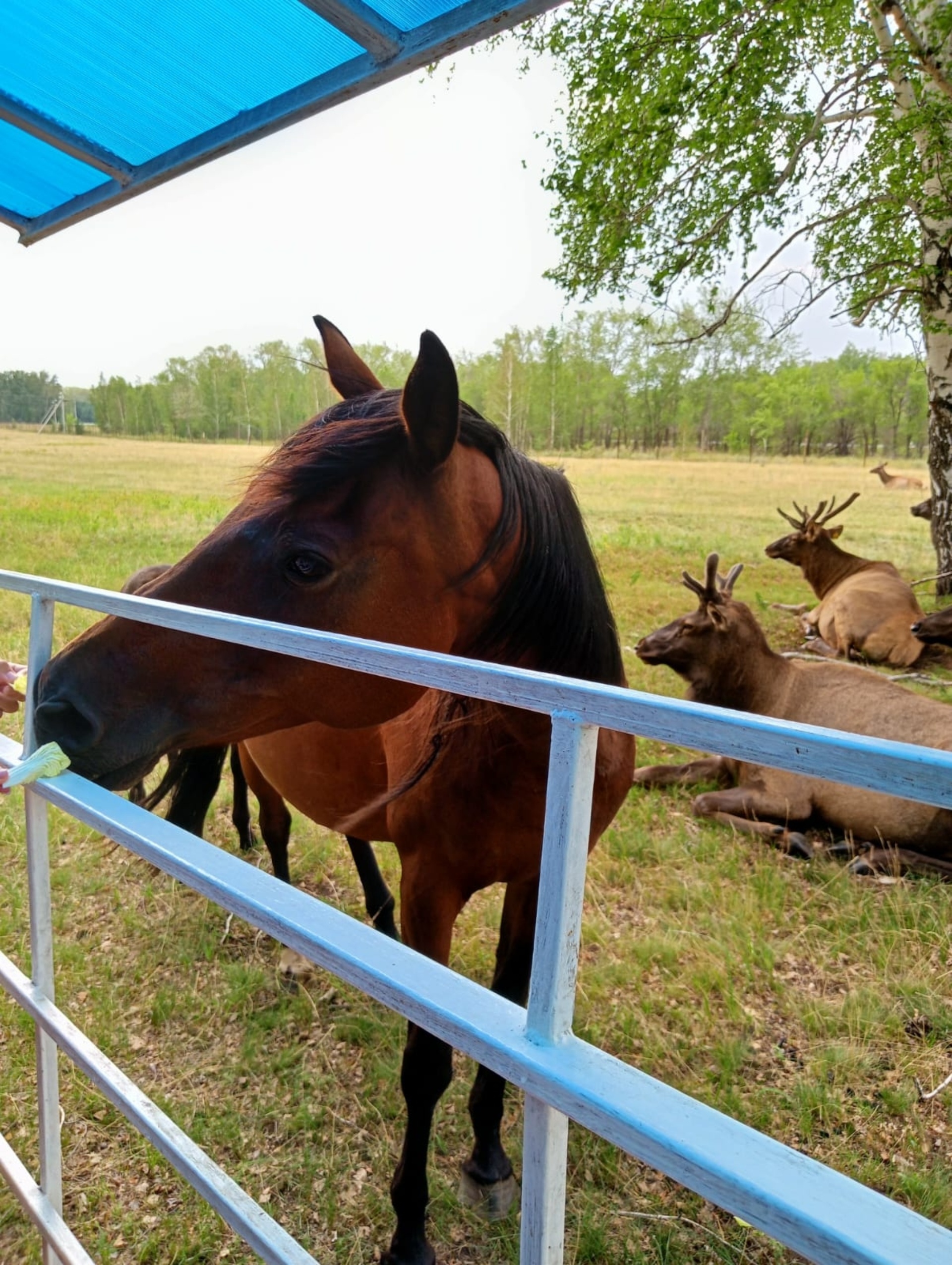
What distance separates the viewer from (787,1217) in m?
0.54

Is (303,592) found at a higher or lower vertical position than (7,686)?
higher

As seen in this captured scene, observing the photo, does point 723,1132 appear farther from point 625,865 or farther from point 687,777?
point 687,777

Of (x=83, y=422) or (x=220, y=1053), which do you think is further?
(x=83, y=422)

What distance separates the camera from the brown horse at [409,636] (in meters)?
1.35

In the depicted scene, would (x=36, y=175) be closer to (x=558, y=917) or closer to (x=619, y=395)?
(x=558, y=917)

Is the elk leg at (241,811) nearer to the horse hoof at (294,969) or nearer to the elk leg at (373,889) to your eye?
the elk leg at (373,889)

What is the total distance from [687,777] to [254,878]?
4.12 metres

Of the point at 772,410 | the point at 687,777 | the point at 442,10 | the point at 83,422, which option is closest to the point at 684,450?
the point at 772,410

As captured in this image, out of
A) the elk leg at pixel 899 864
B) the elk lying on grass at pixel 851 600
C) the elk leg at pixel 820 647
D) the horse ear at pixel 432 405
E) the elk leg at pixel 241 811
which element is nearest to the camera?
the horse ear at pixel 432 405

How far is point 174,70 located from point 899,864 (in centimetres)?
458

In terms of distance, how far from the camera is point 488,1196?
78.5 inches

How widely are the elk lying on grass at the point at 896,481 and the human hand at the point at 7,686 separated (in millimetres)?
24601

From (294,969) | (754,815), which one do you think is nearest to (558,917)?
(294,969)

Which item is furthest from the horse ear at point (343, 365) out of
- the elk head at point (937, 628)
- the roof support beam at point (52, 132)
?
the elk head at point (937, 628)
